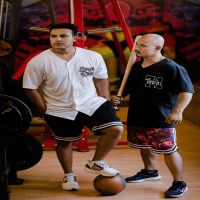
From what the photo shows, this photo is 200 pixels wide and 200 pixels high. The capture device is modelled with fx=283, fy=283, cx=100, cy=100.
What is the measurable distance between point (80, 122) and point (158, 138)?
2.08 feet

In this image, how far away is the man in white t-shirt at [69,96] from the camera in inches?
87.4

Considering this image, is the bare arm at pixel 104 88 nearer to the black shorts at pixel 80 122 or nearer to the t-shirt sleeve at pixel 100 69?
the t-shirt sleeve at pixel 100 69

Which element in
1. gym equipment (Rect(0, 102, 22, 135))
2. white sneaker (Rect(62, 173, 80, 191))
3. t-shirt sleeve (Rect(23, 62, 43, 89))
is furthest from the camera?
white sneaker (Rect(62, 173, 80, 191))

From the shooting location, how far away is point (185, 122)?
473 cm

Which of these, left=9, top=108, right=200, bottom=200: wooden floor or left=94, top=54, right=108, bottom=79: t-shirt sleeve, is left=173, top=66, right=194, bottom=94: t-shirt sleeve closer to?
left=94, top=54, right=108, bottom=79: t-shirt sleeve

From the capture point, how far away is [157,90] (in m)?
2.20

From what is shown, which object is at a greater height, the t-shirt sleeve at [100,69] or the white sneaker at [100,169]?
the t-shirt sleeve at [100,69]

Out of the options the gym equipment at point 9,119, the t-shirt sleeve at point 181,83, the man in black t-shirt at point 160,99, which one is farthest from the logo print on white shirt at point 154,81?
the gym equipment at point 9,119

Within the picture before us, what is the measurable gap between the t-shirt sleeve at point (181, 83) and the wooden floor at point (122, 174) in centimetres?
84

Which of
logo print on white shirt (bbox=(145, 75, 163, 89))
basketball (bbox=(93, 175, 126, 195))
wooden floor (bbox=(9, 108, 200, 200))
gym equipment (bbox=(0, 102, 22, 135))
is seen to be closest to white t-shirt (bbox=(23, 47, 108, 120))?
gym equipment (bbox=(0, 102, 22, 135))

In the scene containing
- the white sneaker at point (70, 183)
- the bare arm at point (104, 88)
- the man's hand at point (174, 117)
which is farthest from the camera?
the bare arm at point (104, 88)

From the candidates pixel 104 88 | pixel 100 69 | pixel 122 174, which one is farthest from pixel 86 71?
pixel 122 174

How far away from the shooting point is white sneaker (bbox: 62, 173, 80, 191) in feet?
7.78

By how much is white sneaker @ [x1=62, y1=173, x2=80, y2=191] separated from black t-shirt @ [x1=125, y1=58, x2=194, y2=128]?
714 mm
